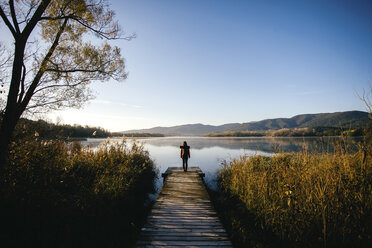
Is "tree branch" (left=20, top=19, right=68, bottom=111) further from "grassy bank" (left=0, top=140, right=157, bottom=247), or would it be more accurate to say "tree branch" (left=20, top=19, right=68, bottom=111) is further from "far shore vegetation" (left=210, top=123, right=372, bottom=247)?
"far shore vegetation" (left=210, top=123, right=372, bottom=247)

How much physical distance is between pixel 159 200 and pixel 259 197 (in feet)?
10.6

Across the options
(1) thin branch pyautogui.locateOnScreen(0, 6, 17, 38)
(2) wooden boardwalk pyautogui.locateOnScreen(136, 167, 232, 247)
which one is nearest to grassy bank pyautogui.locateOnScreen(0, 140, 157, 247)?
(2) wooden boardwalk pyautogui.locateOnScreen(136, 167, 232, 247)

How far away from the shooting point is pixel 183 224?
390 centimetres

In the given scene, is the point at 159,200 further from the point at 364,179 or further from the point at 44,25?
the point at 44,25

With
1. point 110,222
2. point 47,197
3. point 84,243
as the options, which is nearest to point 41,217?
point 47,197

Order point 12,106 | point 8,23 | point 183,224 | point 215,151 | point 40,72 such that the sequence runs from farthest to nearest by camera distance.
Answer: point 215,151 → point 40,72 → point 8,23 → point 12,106 → point 183,224

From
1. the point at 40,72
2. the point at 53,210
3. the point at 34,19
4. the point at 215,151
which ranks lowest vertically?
the point at 215,151

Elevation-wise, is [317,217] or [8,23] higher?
[8,23]

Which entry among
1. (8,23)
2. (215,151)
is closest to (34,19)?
(8,23)

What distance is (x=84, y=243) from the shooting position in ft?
10.6

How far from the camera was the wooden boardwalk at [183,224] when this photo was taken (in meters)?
3.24

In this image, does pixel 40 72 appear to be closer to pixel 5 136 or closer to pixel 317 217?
pixel 5 136

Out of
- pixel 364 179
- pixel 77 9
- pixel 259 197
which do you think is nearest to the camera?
pixel 364 179

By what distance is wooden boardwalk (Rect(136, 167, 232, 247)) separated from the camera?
3236 mm
